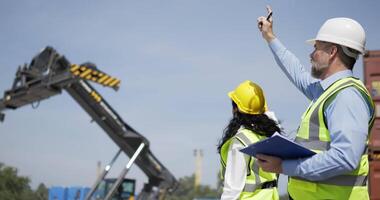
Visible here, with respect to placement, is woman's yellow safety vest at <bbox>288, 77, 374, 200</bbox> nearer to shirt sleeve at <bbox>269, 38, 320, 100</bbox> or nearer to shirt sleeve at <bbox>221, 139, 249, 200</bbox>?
shirt sleeve at <bbox>269, 38, 320, 100</bbox>

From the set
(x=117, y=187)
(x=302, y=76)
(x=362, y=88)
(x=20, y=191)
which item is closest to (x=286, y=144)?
(x=362, y=88)

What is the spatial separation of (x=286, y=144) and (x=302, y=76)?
3.01 feet

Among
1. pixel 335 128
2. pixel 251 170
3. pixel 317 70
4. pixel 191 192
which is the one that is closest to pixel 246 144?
pixel 251 170

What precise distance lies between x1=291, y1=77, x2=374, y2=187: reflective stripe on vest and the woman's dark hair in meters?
0.97

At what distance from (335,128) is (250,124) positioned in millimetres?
1193

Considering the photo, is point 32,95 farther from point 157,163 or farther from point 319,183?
point 319,183

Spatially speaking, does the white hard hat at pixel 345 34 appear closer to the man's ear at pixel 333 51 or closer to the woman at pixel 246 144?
the man's ear at pixel 333 51

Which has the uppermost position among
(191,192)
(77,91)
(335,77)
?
(77,91)

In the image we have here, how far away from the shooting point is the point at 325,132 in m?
2.11

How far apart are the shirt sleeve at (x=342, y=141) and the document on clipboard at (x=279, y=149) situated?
31 millimetres

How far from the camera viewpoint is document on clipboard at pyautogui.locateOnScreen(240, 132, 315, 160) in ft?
6.48

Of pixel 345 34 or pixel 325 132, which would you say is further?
pixel 345 34

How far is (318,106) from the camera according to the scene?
7.10ft

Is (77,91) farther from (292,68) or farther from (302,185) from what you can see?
(302,185)
